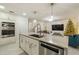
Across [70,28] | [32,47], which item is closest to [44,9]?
[70,28]

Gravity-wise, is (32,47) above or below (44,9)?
below

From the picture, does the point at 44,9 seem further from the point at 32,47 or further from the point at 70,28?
the point at 32,47

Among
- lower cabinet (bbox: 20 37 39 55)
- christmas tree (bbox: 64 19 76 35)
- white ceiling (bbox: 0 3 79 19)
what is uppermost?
white ceiling (bbox: 0 3 79 19)

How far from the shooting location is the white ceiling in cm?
114

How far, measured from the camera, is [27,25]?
4.96 feet

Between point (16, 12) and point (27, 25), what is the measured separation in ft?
1.12

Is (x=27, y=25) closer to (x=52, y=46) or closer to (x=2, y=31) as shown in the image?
(x=2, y=31)

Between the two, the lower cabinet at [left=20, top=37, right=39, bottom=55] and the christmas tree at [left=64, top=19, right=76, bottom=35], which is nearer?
the christmas tree at [left=64, top=19, right=76, bottom=35]

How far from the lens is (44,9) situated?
1.37 m

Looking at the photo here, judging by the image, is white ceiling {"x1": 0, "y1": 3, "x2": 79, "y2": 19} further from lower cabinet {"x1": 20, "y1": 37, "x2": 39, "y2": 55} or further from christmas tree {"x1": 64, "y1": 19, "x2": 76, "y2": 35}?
lower cabinet {"x1": 20, "y1": 37, "x2": 39, "y2": 55}

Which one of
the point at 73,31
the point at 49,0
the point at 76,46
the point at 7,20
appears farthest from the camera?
the point at 7,20

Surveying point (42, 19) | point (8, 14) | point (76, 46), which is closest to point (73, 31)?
point (76, 46)

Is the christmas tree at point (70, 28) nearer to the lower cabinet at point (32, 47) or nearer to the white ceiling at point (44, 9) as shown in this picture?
the white ceiling at point (44, 9)

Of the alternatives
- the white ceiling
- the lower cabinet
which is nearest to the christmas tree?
the white ceiling
